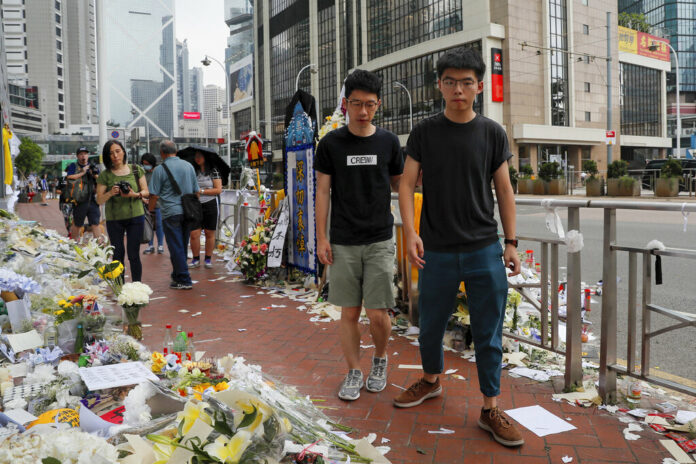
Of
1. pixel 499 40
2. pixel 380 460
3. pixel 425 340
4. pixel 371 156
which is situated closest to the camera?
pixel 380 460

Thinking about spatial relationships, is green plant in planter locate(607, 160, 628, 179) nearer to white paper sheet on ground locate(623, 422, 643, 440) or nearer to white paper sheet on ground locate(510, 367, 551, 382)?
white paper sheet on ground locate(510, 367, 551, 382)

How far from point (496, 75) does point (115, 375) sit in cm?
4898

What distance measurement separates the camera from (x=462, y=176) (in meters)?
3.07

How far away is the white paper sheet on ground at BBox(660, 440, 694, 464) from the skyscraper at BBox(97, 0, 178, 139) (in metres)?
138

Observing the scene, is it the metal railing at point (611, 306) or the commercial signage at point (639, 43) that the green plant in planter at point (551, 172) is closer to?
the metal railing at point (611, 306)

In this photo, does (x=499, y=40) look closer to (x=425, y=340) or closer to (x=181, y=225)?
(x=181, y=225)

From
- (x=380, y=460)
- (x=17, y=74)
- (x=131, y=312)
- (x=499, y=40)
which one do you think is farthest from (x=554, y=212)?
(x=17, y=74)

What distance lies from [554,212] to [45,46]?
163m

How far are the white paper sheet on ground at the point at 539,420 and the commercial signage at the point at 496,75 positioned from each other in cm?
4736

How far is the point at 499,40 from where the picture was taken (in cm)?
4847

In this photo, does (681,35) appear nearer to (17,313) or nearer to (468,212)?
(468,212)

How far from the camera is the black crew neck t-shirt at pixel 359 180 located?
144 inches

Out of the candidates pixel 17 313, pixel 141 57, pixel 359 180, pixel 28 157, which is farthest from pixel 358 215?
pixel 141 57

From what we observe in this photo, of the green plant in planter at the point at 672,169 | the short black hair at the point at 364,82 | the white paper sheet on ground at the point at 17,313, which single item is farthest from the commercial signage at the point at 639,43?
the white paper sheet on ground at the point at 17,313
